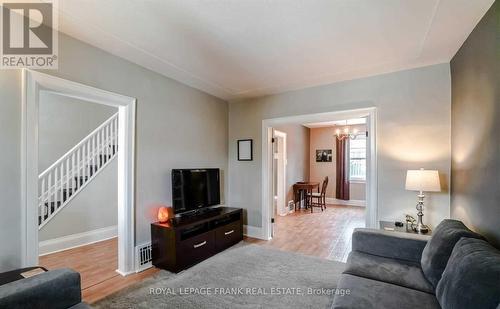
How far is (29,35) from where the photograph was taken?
6.82 feet

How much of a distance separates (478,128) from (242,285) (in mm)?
2645

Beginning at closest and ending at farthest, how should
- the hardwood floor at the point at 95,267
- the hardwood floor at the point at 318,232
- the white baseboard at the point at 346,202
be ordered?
the hardwood floor at the point at 95,267
the hardwood floor at the point at 318,232
the white baseboard at the point at 346,202

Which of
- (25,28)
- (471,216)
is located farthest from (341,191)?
(25,28)

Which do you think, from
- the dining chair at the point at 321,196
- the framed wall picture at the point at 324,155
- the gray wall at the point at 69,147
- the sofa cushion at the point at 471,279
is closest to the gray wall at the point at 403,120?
the sofa cushion at the point at 471,279

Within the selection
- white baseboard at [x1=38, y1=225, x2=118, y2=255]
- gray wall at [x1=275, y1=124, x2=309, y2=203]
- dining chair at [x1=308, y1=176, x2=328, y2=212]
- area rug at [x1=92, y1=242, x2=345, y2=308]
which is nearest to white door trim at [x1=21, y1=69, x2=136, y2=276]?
area rug at [x1=92, y1=242, x2=345, y2=308]

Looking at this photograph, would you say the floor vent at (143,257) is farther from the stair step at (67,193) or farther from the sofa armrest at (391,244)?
the sofa armrest at (391,244)

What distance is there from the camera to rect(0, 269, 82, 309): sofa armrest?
4.15 ft

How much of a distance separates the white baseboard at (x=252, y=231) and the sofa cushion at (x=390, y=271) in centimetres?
218

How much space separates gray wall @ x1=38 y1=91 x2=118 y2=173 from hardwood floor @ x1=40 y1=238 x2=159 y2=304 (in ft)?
5.95

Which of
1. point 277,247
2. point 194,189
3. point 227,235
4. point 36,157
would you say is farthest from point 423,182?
point 36,157

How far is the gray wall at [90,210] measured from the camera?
3629 millimetres

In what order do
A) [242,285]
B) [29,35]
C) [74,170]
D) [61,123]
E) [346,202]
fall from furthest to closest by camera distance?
[346,202]
[61,123]
[74,170]
[242,285]
[29,35]

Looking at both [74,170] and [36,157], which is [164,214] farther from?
[74,170]

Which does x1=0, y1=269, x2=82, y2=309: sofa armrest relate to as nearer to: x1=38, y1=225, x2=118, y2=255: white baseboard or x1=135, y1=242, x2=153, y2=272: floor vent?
x1=135, y1=242, x2=153, y2=272: floor vent
